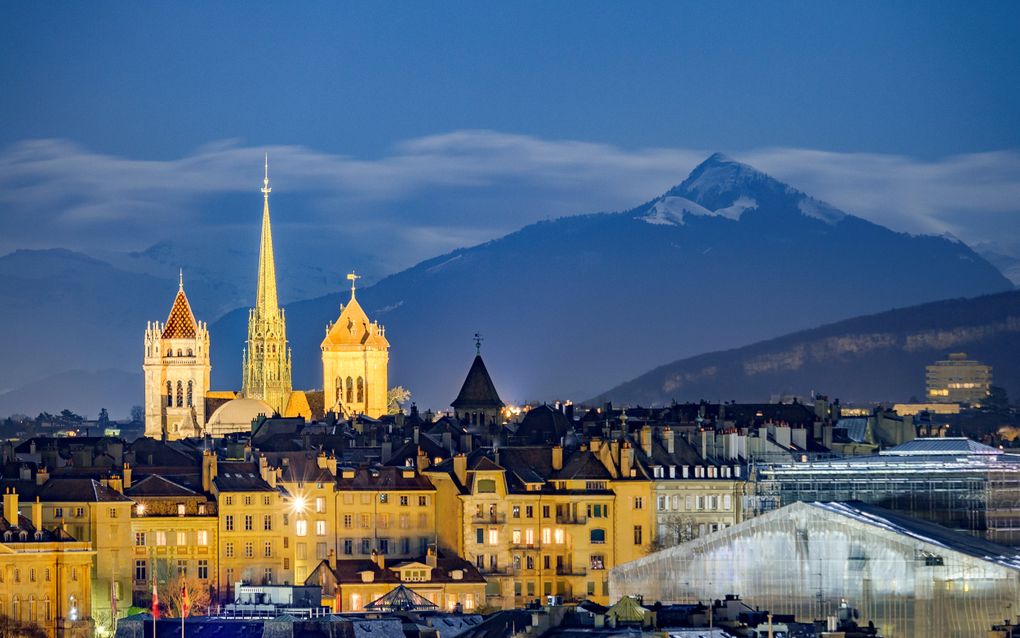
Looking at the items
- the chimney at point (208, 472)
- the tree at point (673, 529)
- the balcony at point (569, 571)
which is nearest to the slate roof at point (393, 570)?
the balcony at point (569, 571)

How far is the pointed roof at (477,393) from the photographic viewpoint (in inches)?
7279

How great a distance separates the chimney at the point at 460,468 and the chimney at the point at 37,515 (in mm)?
17498

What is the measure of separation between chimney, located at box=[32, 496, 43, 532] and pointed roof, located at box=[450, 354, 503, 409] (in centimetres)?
6775

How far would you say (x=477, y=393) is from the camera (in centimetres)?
18612

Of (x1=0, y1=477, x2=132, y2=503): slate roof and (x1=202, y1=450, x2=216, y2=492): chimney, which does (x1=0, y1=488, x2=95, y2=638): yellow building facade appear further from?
(x1=202, y1=450, x2=216, y2=492): chimney

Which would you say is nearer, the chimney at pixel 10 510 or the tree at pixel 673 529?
the chimney at pixel 10 510

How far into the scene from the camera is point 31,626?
108 metres

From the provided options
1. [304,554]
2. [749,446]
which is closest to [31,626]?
[304,554]

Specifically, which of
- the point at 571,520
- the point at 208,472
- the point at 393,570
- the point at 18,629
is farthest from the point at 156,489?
the point at 18,629

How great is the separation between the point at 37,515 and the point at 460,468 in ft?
61.4

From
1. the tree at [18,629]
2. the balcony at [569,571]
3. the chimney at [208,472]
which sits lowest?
the tree at [18,629]

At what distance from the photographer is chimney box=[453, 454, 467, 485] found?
126875mm

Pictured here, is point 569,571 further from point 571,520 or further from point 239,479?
point 239,479

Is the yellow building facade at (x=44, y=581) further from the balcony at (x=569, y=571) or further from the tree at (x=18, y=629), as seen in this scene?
the balcony at (x=569, y=571)
